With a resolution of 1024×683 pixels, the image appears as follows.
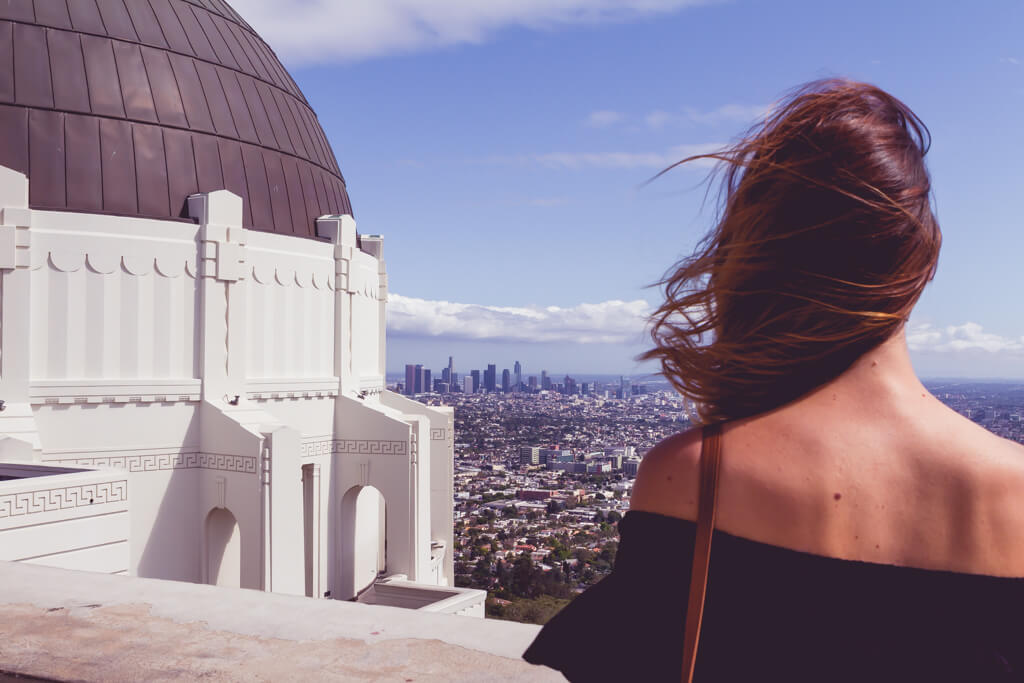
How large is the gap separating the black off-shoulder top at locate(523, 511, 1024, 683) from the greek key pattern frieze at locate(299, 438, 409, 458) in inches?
505

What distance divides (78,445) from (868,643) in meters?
11.7

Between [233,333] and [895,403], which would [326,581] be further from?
[895,403]

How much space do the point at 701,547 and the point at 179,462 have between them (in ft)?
38.8

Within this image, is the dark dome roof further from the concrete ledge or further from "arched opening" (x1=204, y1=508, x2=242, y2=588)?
the concrete ledge

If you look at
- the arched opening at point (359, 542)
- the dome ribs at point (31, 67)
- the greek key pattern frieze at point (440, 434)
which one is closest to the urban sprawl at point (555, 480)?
the arched opening at point (359, 542)

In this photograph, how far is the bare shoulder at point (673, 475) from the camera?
1.12m

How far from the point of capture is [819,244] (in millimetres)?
1220

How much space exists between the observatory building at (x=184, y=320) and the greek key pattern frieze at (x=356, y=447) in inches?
1.9

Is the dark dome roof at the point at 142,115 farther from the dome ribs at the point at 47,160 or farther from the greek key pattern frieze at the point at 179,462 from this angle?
the greek key pattern frieze at the point at 179,462

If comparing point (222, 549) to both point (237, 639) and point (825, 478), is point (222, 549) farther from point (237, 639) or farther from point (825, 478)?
point (825, 478)

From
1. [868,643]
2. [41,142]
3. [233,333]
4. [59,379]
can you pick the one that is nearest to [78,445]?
[59,379]

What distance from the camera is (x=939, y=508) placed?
1.08 m

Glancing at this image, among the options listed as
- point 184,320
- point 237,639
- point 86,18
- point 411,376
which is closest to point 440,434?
point 184,320

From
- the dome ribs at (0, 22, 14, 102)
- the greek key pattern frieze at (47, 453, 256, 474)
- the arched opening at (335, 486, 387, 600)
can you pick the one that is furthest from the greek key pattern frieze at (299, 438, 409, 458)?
the dome ribs at (0, 22, 14, 102)
